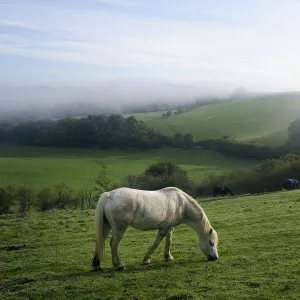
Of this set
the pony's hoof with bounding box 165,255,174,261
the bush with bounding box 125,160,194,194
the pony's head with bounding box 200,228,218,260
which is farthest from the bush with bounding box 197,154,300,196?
the pony's hoof with bounding box 165,255,174,261

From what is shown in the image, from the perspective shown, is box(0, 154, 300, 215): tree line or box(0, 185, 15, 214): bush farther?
box(0, 154, 300, 215): tree line

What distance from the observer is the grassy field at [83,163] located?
219 ft

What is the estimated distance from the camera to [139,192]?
11820mm

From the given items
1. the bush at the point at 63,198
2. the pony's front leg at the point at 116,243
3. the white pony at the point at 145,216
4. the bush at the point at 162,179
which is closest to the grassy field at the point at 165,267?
the pony's front leg at the point at 116,243

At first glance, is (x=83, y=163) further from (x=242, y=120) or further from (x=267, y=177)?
(x=242, y=120)

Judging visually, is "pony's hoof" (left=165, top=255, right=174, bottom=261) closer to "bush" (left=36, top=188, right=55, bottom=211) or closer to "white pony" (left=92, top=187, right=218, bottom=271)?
"white pony" (left=92, top=187, right=218, bottom=271)

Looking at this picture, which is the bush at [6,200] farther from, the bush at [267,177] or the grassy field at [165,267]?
the grassy field at [165,267]

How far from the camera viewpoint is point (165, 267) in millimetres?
11625

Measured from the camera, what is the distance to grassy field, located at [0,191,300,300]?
9406mm

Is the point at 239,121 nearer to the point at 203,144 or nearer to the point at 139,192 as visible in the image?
the point at 203,144

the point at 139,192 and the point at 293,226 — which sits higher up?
the point at 139,192

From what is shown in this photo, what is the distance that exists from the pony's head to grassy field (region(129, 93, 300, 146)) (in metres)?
74.7

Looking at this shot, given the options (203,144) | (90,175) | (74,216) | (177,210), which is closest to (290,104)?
(203,144)

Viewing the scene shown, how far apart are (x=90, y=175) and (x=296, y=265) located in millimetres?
59435
